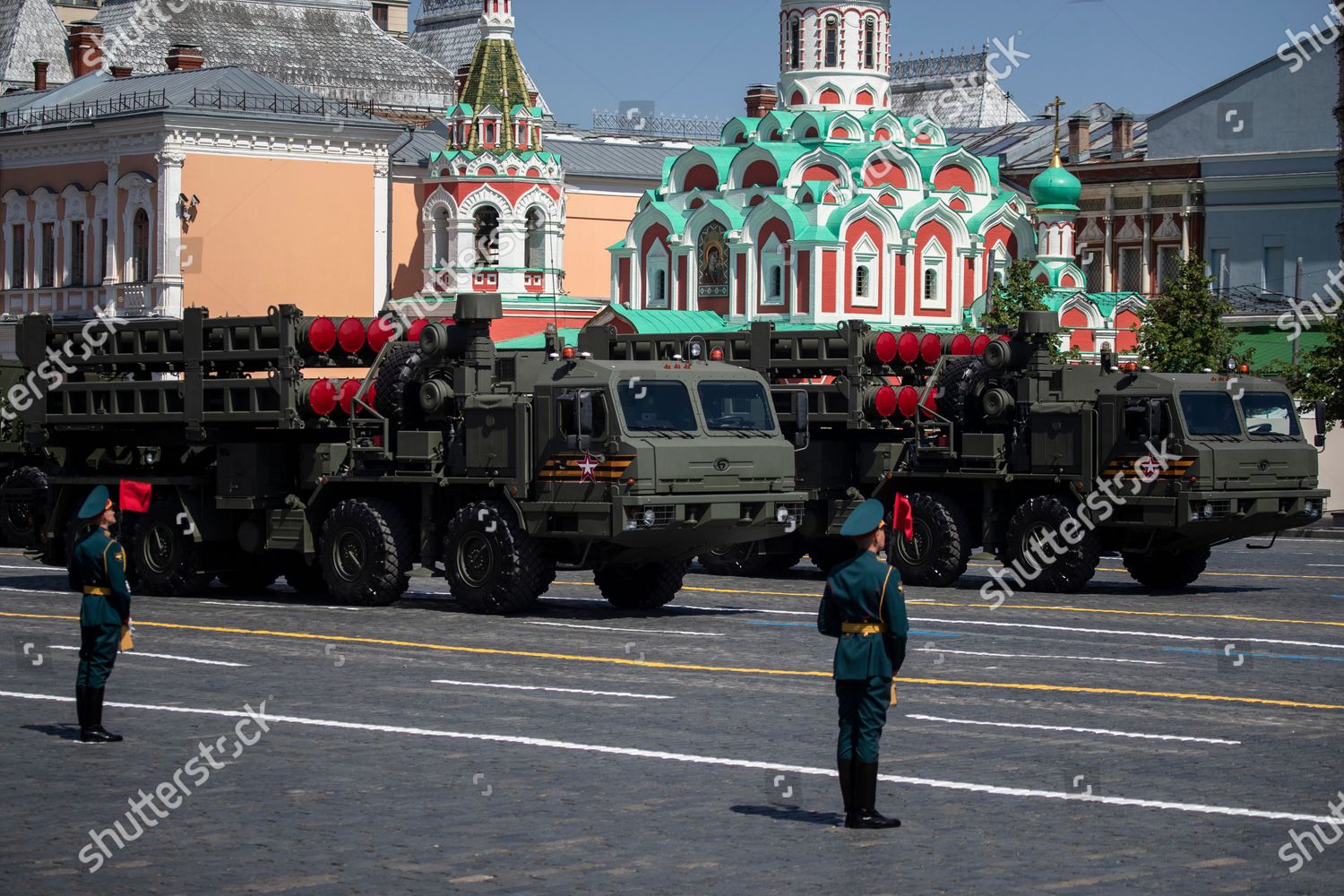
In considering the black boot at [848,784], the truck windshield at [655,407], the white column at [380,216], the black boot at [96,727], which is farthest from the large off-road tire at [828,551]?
the white column at [380,216]

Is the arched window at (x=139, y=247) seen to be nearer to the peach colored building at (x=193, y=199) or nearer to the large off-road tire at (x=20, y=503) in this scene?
the peach colored building at (x=193, y=199)

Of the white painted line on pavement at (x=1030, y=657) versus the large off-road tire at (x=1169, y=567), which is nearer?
the white painted line on pavement at (x=1030, y=657)

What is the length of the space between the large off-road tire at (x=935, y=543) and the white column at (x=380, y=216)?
149 feet

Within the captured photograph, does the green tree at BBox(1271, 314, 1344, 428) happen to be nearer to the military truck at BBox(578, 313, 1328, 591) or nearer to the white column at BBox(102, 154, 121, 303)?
the military truck at BBox(578, 313, 1328, 591)

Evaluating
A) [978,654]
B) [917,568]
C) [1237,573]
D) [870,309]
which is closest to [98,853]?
[978,654]

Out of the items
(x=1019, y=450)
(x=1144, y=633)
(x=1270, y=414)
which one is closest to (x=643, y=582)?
(x=1144, y=633)

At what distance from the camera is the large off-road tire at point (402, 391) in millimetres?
24906

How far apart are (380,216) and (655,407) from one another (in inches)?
1981

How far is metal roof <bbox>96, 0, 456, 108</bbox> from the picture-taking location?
10075 centimetres

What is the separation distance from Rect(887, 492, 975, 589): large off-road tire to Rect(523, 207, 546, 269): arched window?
5184cm

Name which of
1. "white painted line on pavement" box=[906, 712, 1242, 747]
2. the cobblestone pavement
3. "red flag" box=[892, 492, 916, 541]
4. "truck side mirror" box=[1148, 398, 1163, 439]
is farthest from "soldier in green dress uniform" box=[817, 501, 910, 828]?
"truck side mirror" box=[1148, 398, 1163, 439]

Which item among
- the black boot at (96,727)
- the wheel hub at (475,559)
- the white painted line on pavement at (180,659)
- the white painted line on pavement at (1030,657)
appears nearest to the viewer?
the black boot at (96,727)

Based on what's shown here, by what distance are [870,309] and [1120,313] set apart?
30.1 ft

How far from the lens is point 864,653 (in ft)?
38.9
